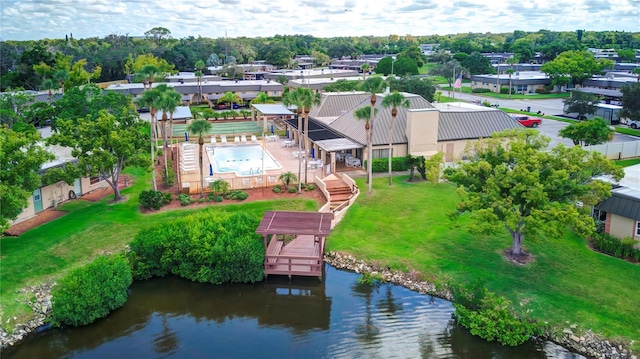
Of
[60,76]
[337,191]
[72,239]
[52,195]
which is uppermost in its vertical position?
[60,76]

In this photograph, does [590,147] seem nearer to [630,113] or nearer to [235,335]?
[630,113]

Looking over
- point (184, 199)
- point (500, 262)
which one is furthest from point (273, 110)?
point (500, 262)

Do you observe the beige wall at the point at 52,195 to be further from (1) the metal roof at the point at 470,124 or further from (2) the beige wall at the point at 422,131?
(1) the metal roof at the point at 470,124

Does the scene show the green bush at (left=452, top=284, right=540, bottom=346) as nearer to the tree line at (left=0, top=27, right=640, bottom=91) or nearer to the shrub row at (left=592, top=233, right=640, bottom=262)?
the shrub row at (left=592, top=233, right=640, bottom=262)

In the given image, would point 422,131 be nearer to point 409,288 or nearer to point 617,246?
point 617,246

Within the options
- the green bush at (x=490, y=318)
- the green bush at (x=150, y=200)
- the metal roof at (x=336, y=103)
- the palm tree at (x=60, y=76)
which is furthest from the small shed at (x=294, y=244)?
the palm tree at (x=60, y=76)
